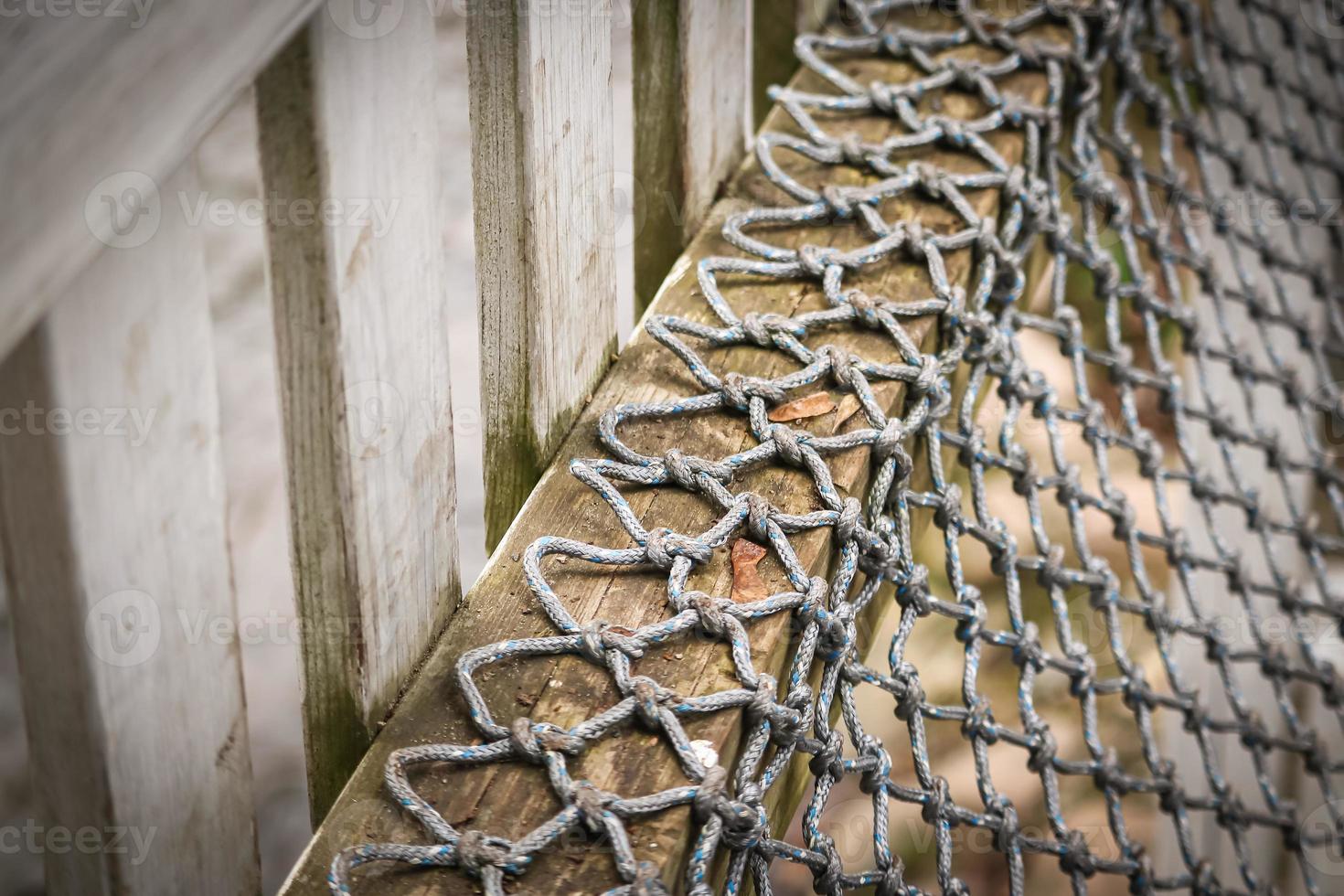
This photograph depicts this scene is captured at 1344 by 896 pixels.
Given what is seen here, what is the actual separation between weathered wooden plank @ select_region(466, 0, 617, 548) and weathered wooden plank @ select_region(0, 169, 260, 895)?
Answer: 0.85 ft

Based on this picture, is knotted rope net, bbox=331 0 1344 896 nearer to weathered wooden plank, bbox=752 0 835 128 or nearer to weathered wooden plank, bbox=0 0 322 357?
weathered wooden plank, bbox=752 0 835 128

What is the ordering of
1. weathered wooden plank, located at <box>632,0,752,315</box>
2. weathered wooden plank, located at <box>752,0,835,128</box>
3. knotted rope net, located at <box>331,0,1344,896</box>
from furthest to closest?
1. weathered wooden plank, located at <box>752,0,835,128</box>
2. weathered wooden plank, located at <box>632,0,752,315</box>
3. knotted rope net, located at <box>331,0,1344,896</box>

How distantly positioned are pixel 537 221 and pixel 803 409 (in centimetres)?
25

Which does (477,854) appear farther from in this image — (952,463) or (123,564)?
(952,463)

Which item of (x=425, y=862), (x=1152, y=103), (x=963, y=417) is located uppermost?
(x=1152, y=103)

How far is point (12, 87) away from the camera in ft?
1.43

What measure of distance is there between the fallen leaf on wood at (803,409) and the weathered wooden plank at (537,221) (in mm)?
150

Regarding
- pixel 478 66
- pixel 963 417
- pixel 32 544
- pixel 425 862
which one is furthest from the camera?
pixel 963 417

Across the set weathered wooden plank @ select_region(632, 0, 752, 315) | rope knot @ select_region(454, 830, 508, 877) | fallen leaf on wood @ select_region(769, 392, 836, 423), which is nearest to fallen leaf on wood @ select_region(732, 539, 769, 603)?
fallen leaf on wood @ select_region(769, 392, 836, 423)

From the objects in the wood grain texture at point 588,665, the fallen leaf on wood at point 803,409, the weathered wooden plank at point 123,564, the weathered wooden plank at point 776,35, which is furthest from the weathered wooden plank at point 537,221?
the weathered wooden plank at point 776,35

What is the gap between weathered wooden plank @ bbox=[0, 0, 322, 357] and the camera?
441 millimetres

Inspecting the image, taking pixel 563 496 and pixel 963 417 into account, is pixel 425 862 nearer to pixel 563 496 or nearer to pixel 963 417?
pixel 563 496

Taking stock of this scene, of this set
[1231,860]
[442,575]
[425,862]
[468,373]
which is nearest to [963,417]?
[442,575]

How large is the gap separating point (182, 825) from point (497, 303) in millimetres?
384
